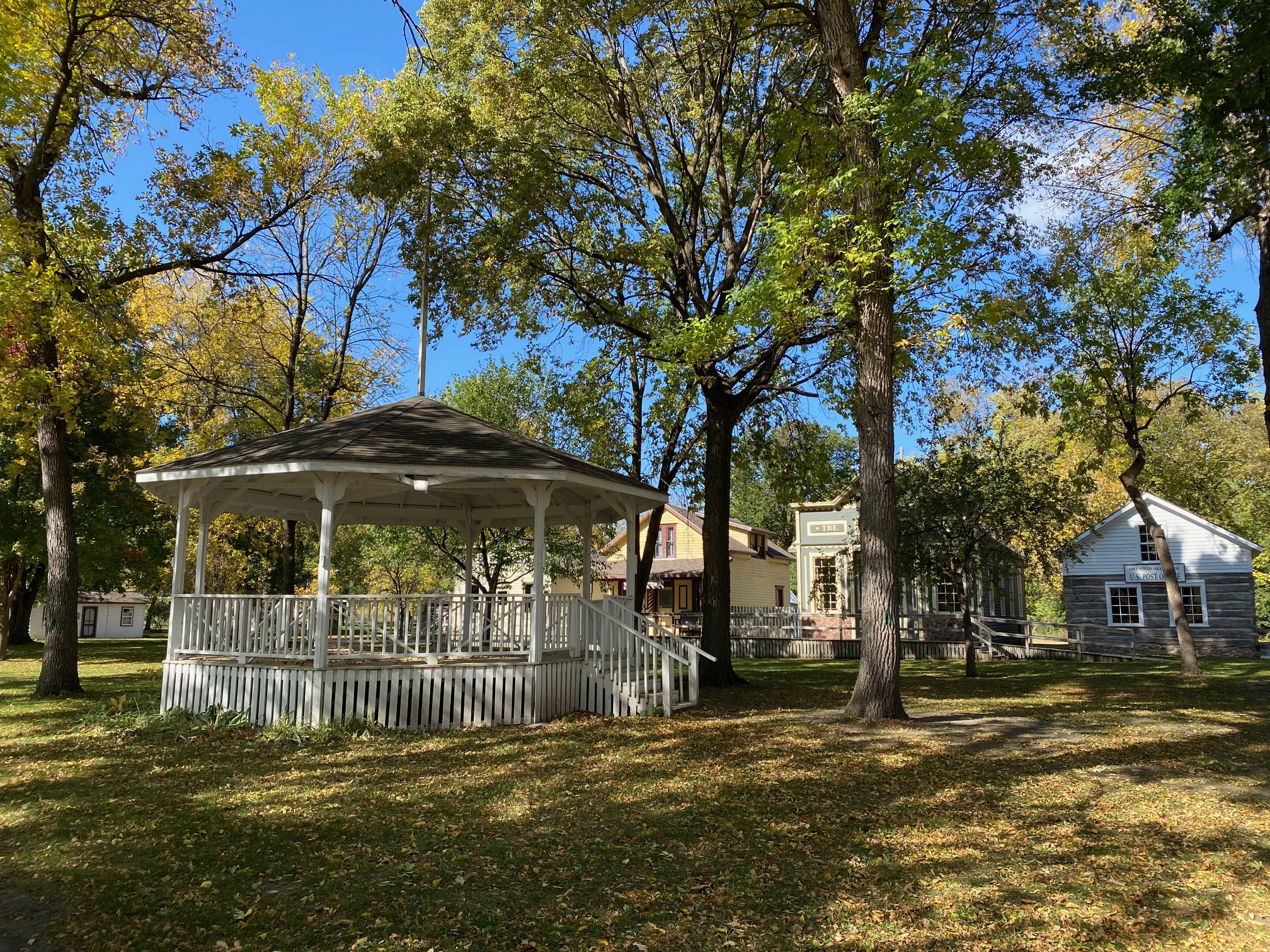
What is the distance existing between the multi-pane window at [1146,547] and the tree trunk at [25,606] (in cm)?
3906

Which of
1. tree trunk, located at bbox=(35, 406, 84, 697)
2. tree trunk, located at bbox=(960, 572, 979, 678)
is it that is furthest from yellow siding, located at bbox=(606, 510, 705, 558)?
tree trunk, located at bbox=(35, 406, 84, 697)

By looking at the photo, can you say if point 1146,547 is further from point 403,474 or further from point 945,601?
point 403,474

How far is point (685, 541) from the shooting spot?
129ft

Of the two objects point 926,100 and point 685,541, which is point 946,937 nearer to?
point 926,100

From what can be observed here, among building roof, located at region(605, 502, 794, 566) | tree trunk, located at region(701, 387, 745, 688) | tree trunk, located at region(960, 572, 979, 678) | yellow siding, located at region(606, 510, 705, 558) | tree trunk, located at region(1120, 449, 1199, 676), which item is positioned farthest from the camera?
yellow siding, located at region(606, 510, 705, 558)

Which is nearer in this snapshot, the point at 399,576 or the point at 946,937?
the point at 946,937

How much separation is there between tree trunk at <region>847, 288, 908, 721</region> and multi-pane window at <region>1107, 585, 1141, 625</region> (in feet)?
72.2

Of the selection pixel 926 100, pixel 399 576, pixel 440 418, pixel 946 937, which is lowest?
pixel 946 937

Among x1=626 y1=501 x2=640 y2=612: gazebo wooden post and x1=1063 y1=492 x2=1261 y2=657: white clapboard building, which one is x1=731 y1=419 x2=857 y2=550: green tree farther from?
x1=1063 y1=492 x2=1261 y2=657: white clapboard building

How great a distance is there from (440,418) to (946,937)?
396 inches

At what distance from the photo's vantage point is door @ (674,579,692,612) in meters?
38.2

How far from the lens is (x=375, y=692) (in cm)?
1034

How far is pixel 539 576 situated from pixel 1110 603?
989 inches

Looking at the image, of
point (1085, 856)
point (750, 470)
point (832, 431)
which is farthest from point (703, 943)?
point (832, 431)
